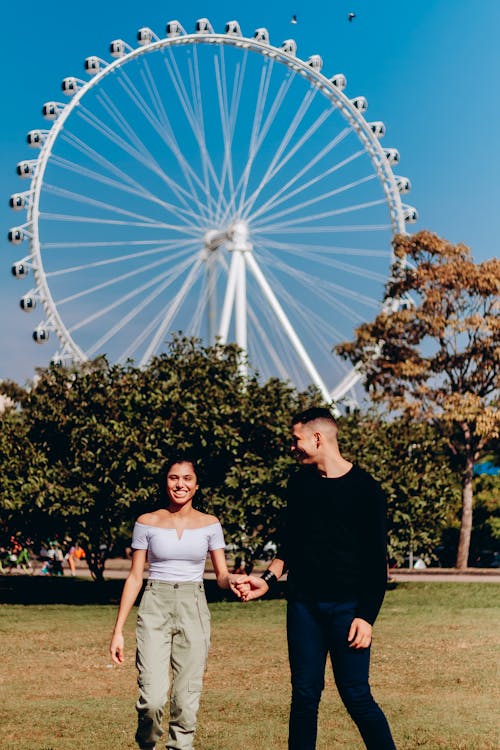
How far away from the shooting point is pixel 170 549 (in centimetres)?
636

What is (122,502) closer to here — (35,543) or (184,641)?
(35,543)

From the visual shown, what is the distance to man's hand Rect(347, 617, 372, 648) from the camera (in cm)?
552

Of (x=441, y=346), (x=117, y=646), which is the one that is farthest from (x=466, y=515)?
(x=117, y=646)

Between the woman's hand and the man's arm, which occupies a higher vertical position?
the man's arm

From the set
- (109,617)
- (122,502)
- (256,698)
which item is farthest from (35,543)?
(256,698)

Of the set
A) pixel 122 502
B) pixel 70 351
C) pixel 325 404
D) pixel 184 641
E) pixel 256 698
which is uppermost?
→ pixel 70 351

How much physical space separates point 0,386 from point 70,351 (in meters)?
36.4

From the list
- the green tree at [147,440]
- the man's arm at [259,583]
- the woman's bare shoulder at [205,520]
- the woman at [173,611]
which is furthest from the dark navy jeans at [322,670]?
the green tree at [147,440]

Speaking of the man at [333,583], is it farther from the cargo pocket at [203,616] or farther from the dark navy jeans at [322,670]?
the cargo pocket at [203,616]

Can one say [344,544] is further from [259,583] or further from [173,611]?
[173,611]

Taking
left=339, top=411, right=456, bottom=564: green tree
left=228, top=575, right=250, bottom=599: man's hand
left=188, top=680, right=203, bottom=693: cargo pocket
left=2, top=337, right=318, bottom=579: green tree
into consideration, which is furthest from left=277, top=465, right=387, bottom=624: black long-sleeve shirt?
left=339, top=411, right=456, bottom=564: green tree

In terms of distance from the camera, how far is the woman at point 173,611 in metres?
6.22

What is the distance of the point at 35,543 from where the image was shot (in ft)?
85.3

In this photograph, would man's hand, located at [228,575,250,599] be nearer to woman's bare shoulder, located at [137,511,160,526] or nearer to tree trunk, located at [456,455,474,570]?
woman's bare shoulder, located at [137,511,160,526]
